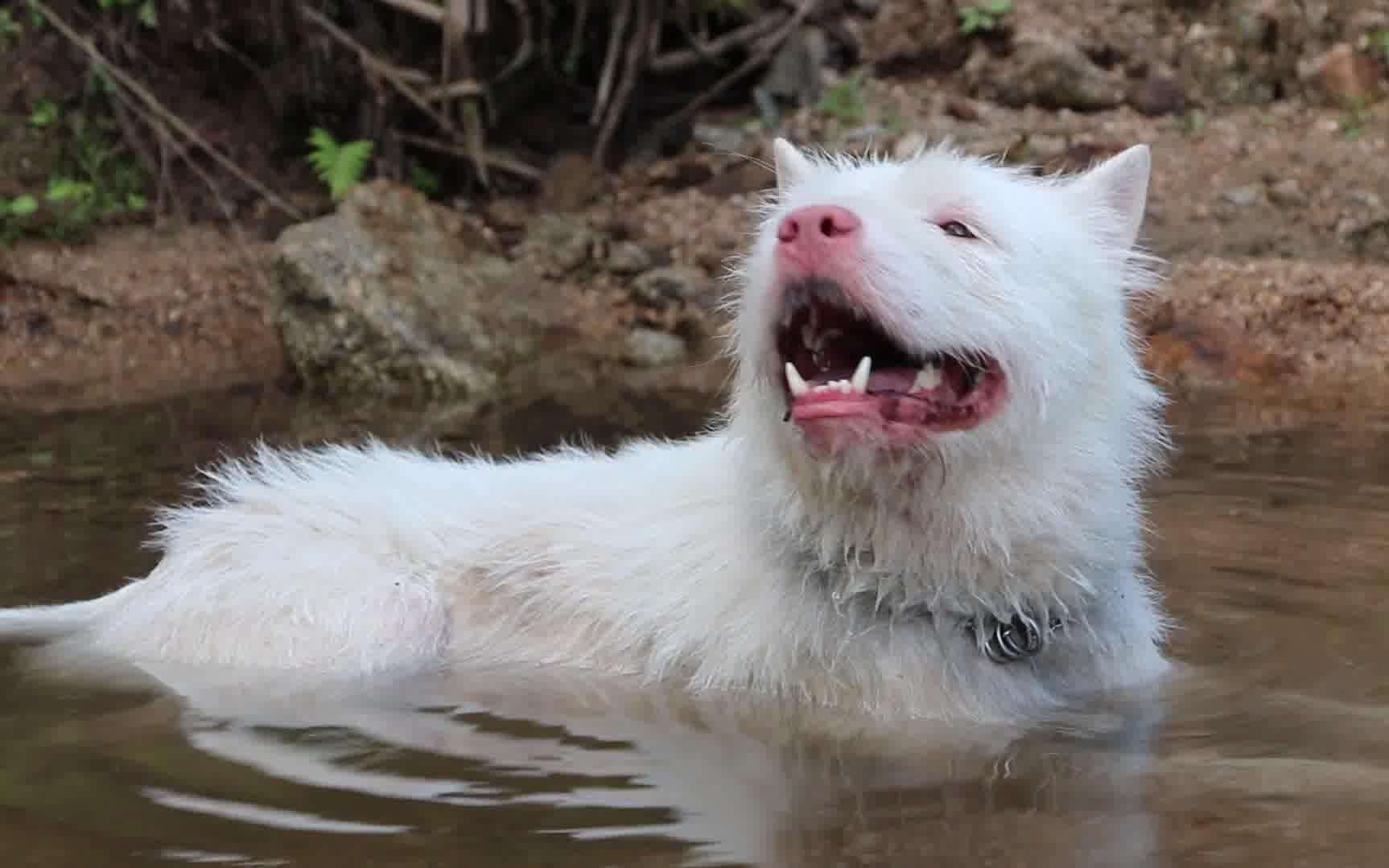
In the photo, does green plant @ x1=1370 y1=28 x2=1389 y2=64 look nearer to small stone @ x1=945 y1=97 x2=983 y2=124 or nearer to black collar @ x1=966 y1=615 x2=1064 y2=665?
small stone @ x1=945 y1=97 x2=983 y2=124

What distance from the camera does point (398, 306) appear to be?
1002 cm

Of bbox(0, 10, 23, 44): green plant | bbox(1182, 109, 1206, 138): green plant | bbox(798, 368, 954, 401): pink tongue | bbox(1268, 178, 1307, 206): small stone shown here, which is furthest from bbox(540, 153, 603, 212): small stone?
bbox(798, 368, 954, 401): pink tongue

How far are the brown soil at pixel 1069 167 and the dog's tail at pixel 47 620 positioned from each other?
4.28 m

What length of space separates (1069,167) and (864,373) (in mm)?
7852

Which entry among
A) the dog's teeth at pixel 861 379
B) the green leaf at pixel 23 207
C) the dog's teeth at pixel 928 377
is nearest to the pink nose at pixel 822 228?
the dog's teeth at pixel 861 379

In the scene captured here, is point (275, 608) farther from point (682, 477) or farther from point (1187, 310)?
point (1187, 310)

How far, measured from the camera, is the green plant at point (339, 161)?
456 inches

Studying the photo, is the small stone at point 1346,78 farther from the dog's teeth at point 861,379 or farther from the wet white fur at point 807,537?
the dog's teeth at point 861,379

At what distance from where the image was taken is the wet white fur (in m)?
4.06

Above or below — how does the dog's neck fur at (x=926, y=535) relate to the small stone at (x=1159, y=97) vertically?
→ below

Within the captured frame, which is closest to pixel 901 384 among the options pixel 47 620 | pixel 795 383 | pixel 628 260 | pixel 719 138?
pixel 795 383

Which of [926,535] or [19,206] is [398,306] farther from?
[926,535]

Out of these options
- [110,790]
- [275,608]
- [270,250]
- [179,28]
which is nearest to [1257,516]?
[275,608]

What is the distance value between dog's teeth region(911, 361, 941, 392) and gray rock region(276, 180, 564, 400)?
555 centimetres
